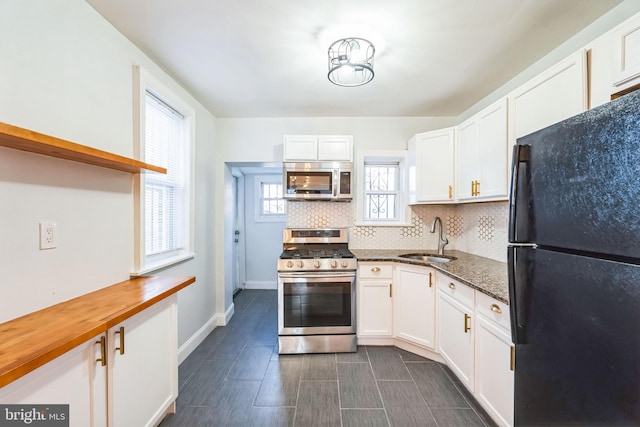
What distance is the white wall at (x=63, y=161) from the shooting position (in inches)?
43.7

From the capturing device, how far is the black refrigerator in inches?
28.6

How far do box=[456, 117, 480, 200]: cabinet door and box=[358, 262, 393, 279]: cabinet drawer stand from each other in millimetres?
998

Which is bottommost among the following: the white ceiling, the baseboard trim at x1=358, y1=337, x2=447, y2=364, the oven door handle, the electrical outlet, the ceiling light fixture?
the baseboard trim at x1=358, y1=337, x2=447, y2=364

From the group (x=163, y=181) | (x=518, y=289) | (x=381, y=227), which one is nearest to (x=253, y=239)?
(x=381, y=227)

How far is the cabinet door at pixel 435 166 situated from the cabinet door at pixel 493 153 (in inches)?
16.4

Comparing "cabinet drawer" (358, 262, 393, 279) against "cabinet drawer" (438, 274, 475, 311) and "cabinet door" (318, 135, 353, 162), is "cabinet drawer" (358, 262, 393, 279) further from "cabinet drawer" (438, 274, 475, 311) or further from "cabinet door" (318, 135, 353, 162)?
"cabinet door" (318, 135, 353, 162)

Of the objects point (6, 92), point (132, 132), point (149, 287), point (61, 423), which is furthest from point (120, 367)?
point (132, 132)

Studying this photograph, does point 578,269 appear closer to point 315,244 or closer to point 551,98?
point 551,98

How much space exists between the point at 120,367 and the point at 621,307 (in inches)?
76.4

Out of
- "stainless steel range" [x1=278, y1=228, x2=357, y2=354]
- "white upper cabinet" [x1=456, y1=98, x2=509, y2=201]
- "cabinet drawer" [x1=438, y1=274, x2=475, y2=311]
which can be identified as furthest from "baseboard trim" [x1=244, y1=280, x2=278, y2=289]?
"white upper cabinet" [x1=456, y1=98, x2=509, y2=201]

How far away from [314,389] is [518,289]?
5.40 ft

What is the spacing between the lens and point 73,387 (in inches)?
39.6

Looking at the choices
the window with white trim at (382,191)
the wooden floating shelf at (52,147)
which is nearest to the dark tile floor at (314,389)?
the window with white trim at (382,191)

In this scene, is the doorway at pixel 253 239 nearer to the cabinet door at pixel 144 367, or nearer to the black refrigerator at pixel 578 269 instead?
the cabinet door at pixel 144 367
